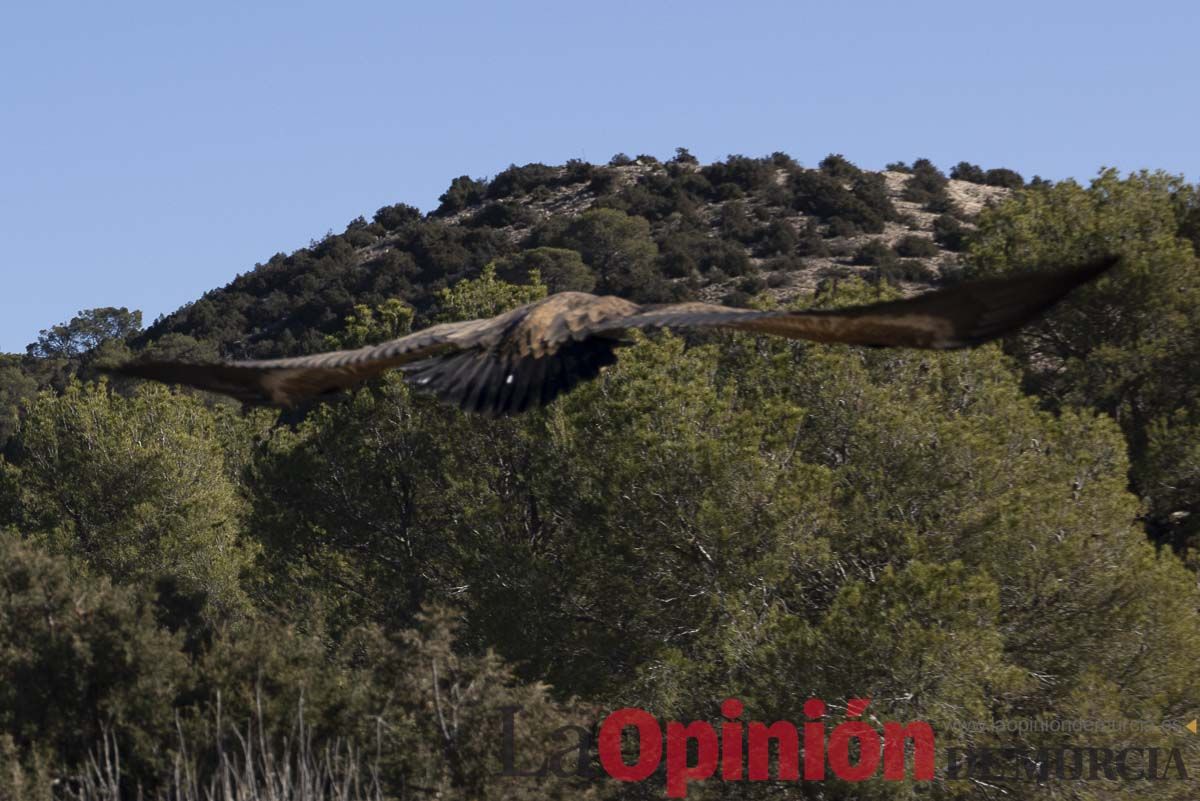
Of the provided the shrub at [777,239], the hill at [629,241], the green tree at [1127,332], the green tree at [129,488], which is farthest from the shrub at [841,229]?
the green tree at [1127,332]

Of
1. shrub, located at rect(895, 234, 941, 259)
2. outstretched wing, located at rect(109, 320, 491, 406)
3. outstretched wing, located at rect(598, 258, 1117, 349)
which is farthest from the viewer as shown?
shrub, located at rect(895, 234, 941, 259)

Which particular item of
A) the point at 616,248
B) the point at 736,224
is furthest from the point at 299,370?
the point at 736,224

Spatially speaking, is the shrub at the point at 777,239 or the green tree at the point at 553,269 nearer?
the green tree at the point at 553,269

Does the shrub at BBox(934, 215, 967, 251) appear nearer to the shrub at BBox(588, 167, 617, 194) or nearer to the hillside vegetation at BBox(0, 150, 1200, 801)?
the shrub at BBox(588, 167, 617, 194)

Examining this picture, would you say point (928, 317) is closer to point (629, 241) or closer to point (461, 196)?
A: point (629, 241)

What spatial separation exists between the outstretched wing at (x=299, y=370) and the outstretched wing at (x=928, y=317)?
Answer: 169cm

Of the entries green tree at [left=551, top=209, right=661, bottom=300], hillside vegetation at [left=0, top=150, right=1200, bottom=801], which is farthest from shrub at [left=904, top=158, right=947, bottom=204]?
hillside vegetation at [left=0, top=150, right=1200, bottom=801]

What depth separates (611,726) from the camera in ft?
58.6

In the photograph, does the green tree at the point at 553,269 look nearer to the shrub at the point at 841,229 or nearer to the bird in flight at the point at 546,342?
the shrub at the point at 841,229

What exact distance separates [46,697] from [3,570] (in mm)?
2209

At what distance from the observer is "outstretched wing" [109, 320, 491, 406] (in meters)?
9.30

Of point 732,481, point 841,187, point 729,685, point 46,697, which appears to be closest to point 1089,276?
point 46,697

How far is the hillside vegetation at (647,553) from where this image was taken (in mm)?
13776

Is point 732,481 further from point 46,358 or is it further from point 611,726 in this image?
point 46,358
